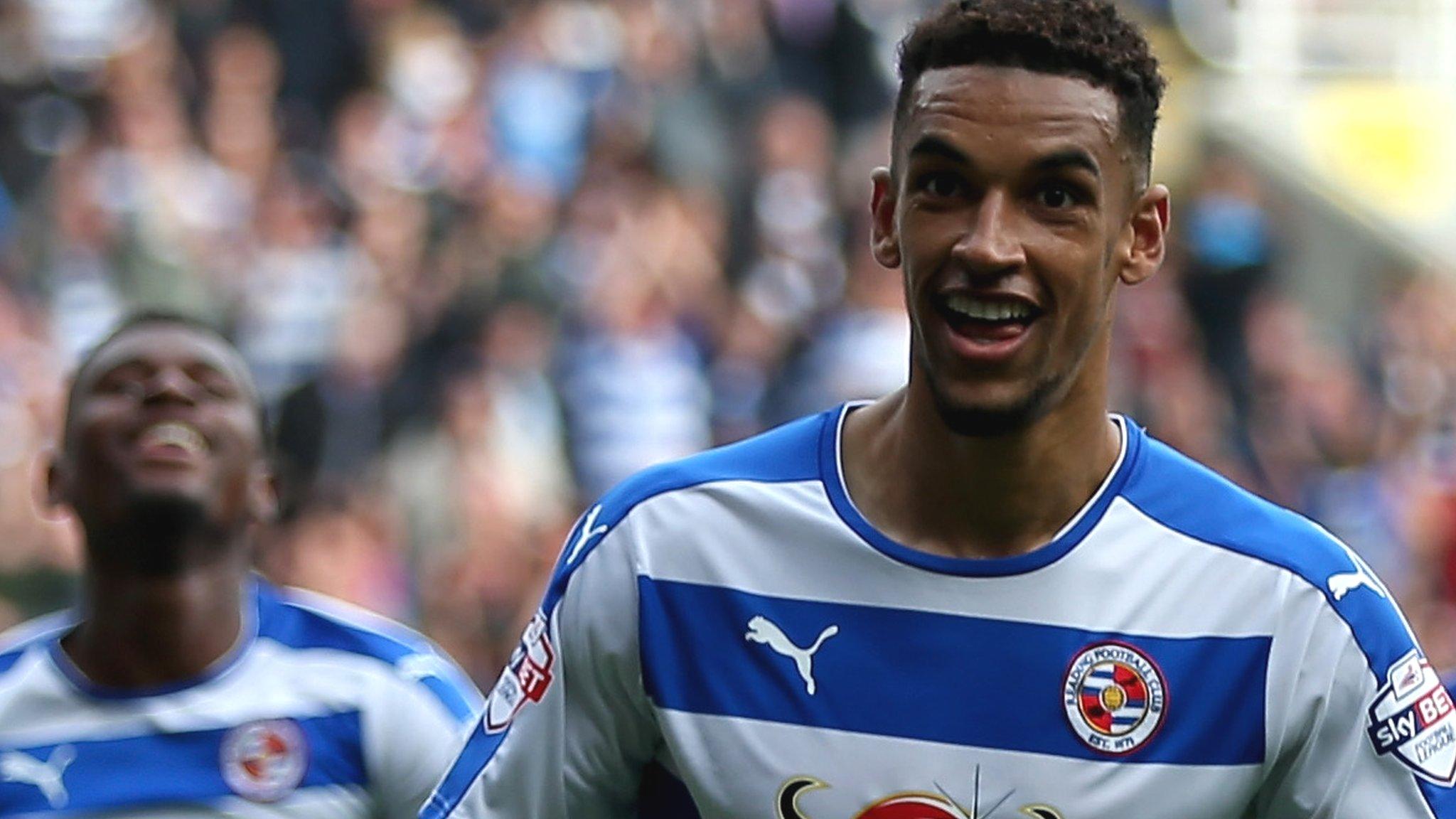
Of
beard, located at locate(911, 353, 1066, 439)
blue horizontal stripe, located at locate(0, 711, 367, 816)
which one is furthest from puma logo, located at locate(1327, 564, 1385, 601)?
blue horizontal stripe, located at locate(0, 711, 367, 816)

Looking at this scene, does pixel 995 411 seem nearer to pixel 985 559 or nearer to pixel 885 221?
pixel 985 559

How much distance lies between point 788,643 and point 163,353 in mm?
1912

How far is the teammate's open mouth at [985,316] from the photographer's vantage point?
369cm

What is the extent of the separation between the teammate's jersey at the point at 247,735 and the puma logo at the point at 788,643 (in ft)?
3.84

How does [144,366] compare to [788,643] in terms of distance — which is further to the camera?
[144,366]

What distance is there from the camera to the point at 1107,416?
402 centimetres

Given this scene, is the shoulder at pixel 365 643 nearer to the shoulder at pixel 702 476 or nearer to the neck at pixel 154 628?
the neck at pixel 154 628

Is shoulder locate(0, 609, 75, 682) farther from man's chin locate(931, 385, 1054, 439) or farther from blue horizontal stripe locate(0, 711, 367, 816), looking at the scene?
man's chin locate(931, 385, 1054, 439)

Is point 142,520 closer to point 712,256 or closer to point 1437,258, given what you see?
point 712,256

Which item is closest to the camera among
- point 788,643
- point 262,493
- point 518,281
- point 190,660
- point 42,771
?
point 788,643

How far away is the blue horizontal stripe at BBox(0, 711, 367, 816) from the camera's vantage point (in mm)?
4891

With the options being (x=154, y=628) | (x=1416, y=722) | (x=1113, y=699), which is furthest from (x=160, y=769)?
(x=1416, y=722)

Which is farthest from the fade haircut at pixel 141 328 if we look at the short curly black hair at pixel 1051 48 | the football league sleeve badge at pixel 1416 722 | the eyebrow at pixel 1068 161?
the football league sleeve badge at pixel 1416 722

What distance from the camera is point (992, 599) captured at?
12.6 feet
